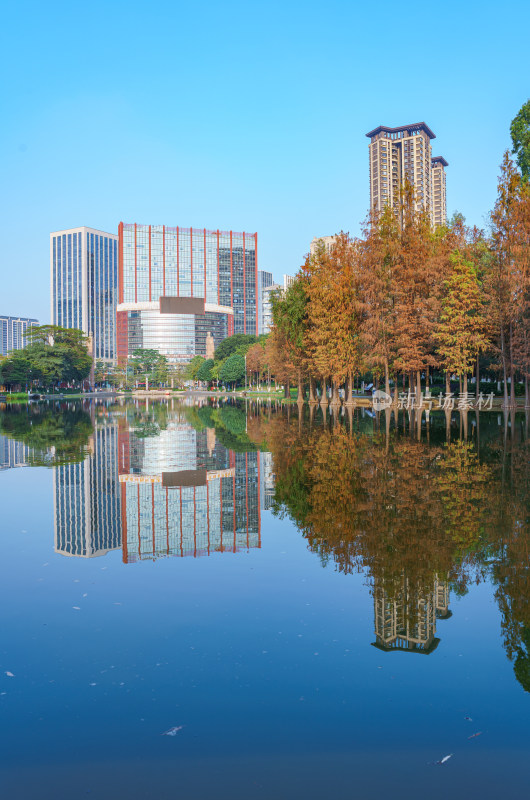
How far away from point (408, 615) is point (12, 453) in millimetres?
18268

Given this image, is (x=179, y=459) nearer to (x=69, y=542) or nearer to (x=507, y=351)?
(x=69, y=542)

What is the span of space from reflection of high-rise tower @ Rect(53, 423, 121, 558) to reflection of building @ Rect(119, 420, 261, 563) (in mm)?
235

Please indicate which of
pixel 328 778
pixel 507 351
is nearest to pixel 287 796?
pixel 328 778

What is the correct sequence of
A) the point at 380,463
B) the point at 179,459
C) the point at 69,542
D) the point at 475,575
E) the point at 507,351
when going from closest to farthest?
the point at 475,575 → the point at 69,542 → the point at 380,463 → the point at 179,459 → the point at 507,351

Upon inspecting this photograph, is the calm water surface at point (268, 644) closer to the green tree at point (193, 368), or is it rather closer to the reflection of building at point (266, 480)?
the reflection of building at point (266, 480)

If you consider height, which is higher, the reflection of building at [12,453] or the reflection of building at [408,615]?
the reflection of building at [12,453]

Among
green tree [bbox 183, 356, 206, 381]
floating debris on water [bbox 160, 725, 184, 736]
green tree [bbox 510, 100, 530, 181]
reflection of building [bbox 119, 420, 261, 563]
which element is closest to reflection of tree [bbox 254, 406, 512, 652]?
reflection of building [bbox 119, 420, 261, 563]

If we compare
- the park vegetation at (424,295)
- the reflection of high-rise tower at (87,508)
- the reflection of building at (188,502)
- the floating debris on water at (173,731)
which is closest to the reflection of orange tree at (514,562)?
the floating debris on water at (173,731)

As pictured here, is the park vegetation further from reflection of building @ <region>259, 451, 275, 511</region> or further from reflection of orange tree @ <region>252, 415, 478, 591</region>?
reflection of building @ <region>259, 451, 275, 511</region>

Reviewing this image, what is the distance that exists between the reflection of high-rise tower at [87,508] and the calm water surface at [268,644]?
77 mm

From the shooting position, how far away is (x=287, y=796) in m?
3.50

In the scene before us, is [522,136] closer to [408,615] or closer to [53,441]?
[53,441]

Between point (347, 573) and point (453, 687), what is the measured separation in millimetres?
2766

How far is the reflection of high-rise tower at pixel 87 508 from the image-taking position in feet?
30.0
